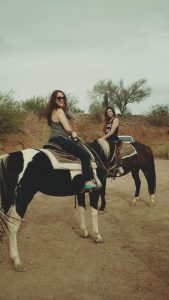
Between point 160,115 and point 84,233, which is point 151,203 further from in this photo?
point 160,115

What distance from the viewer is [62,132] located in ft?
18.2

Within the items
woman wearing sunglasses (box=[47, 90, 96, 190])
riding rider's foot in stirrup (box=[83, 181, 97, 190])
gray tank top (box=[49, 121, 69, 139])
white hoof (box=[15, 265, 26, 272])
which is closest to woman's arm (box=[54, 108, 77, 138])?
woman wearing sunglasses (box=[47, 90, 96, 190])

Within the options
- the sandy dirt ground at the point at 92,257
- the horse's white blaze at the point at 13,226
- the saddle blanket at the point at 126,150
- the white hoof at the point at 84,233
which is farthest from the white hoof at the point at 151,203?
the horse's white blaze at the point at 13,226

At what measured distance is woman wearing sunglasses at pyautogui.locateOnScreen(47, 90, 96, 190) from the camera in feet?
17.9

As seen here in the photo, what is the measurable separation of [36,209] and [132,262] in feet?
12.4

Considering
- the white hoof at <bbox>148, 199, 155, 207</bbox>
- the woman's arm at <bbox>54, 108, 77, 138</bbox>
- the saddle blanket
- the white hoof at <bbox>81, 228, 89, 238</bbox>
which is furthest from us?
the white hoof at <bbox>148, 199, 155, 207</bbox>

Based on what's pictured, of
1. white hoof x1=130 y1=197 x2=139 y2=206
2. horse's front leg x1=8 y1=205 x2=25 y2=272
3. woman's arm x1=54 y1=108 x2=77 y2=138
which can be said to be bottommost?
white hoof x1=130 y1=197 x2=139 y2=206

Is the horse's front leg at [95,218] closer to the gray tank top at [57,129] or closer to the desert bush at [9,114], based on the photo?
the gray tank top at [57,129]

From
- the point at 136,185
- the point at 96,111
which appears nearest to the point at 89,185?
the point at 136,185

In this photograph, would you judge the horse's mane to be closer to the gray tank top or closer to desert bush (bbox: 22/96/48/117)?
the gray tank top

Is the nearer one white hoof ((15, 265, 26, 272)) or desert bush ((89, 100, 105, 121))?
white hoof ((15, 265, 26, 272))

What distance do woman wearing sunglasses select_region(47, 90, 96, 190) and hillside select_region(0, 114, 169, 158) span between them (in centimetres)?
1573

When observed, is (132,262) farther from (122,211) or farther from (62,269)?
(122,211)

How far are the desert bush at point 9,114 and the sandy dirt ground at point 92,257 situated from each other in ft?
48.5
